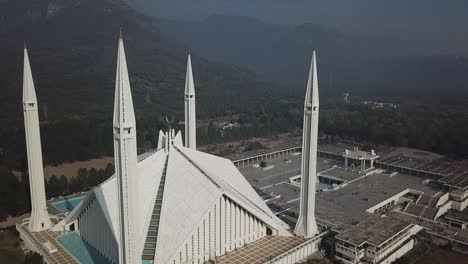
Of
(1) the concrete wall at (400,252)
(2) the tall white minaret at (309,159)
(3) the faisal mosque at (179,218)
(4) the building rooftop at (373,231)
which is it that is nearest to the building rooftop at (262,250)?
(3) the faisal mosque at (179,218)

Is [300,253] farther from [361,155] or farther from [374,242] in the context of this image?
[361,155]

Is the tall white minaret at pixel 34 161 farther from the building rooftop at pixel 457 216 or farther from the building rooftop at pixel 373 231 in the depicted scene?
the building rooftop at pixel 457 216

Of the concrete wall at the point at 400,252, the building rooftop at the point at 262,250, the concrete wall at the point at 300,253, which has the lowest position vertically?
the concrete wall at the point at 400,252

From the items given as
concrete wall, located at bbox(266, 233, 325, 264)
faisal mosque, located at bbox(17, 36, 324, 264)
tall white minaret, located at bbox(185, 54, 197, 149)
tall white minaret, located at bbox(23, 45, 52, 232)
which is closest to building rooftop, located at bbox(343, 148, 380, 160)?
faisal mosque, located at bbox(17, 36, 324, 264)

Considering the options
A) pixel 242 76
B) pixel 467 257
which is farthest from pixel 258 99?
pixel 467 257

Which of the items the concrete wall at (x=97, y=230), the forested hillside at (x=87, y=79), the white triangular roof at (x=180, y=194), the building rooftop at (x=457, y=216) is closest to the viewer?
the white triangular roof at (x=180, y=194)

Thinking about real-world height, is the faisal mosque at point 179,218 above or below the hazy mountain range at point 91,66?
below

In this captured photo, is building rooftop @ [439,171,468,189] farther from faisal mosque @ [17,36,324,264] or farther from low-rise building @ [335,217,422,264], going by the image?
faisal mosque @ [17,36,324,264]
